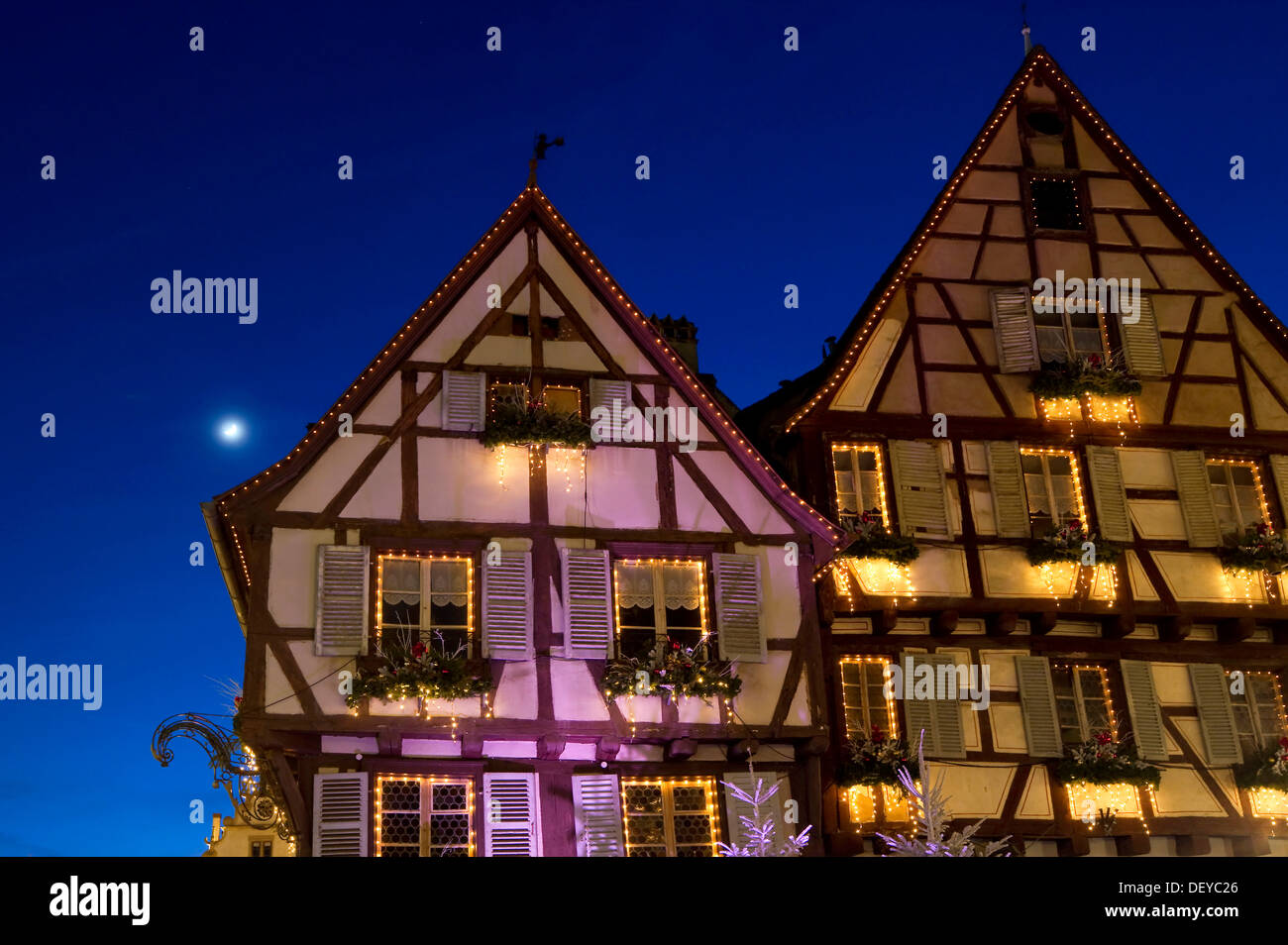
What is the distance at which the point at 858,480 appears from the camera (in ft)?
74.6

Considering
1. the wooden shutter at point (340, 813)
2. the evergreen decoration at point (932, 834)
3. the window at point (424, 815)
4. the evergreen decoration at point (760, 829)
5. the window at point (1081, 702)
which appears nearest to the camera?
the evergreen decoration at point (932, 834)

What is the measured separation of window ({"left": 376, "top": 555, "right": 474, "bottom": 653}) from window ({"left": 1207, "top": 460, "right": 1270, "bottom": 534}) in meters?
11.5

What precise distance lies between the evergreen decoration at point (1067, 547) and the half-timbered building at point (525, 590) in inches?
134

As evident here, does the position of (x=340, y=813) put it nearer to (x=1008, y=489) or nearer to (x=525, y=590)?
(x=525, y=590)

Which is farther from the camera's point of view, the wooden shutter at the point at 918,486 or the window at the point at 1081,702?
the wooden shutter at the point at 918,486

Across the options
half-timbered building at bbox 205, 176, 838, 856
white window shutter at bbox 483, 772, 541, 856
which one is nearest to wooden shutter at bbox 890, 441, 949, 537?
half-timbered building at bbox 205, 176, 838, 856

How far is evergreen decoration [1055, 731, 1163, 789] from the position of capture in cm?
2123

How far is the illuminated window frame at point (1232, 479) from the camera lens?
23672 mm

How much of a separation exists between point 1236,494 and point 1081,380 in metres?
3.08

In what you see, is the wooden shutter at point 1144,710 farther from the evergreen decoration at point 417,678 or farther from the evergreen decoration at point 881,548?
the evergreen decoration at point 417,678

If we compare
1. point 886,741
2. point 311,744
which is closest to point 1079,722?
point 886,741

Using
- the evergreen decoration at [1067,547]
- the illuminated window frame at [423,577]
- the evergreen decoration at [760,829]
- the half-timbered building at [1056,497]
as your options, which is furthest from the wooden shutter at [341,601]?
the evergreen decoration at [1067,547]
